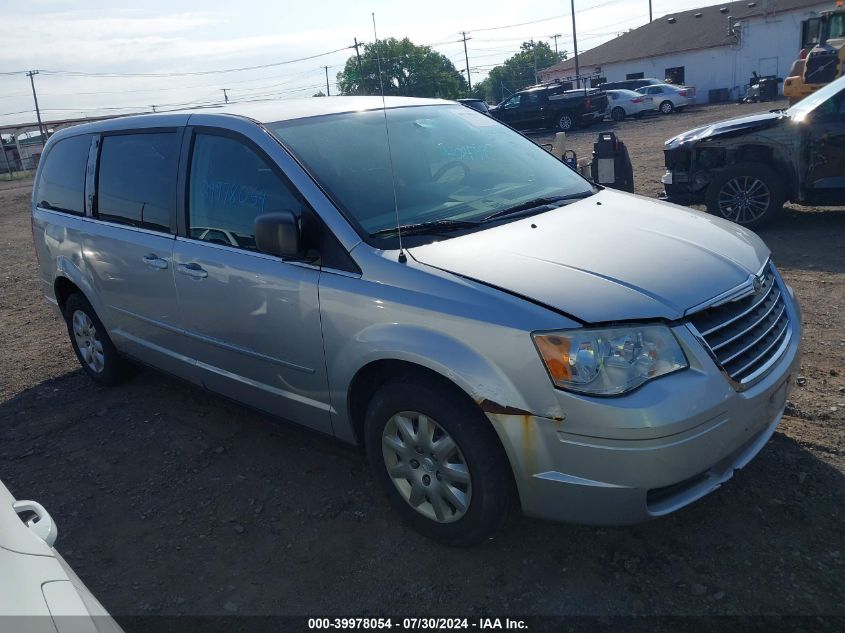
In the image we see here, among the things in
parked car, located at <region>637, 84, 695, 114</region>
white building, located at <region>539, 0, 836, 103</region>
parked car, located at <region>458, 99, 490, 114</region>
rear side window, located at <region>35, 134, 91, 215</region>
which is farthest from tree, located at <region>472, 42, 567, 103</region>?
rear side window, located at <region>35, 134, 91, 215</region>

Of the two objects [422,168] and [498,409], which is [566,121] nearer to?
[422,168]

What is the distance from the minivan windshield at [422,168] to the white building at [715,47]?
3975cm

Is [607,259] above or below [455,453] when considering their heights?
above

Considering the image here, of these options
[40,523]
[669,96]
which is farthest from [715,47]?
[40,523]

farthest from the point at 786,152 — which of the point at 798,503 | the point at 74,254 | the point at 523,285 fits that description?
the point at 74,254

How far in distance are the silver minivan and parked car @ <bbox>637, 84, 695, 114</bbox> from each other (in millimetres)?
31785

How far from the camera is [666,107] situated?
33.4 m

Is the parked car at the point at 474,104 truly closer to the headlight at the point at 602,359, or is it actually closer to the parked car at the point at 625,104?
the headlight at the point at 602,359

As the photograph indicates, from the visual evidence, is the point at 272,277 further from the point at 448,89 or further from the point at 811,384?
the point at 448,89

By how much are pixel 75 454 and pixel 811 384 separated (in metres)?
4.45

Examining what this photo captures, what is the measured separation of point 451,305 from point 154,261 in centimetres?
216

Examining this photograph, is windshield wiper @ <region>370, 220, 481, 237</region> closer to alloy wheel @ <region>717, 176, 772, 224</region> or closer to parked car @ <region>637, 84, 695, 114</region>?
alloy wheel @ <region>717, 176, 772, 224</region>

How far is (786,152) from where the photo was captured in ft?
24.8

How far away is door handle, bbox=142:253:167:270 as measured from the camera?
3988mm
